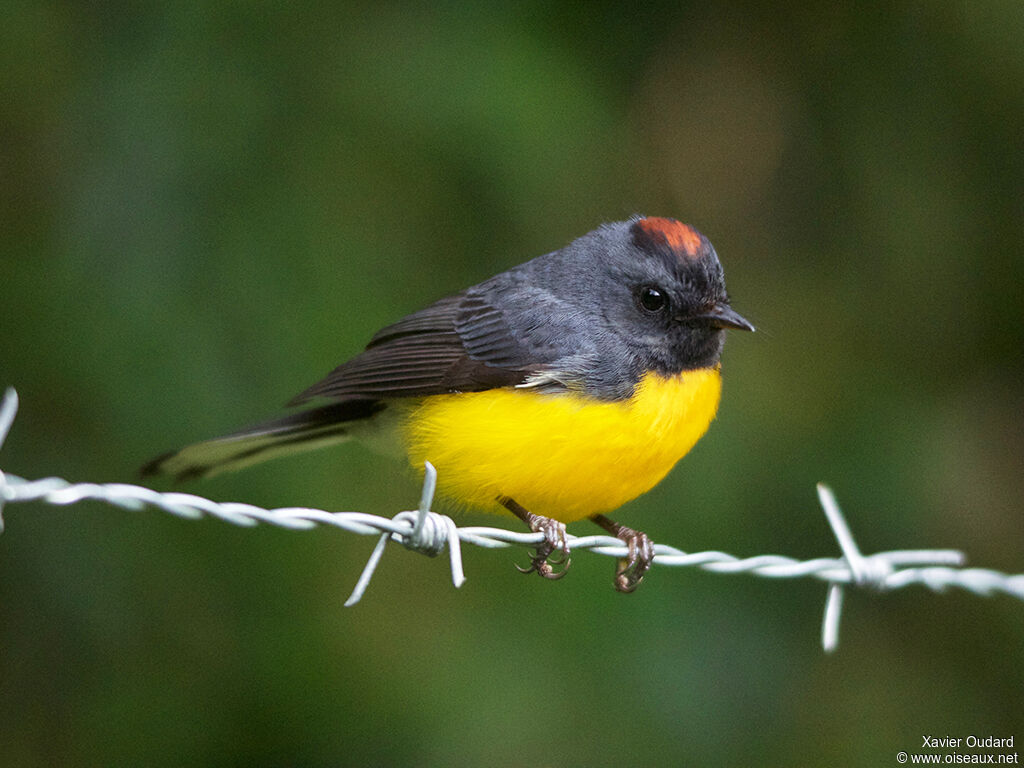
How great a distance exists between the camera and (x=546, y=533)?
3180mm

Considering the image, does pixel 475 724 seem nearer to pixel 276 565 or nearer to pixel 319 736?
pixel 319 736

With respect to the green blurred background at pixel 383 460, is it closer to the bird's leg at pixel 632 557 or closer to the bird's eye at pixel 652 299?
the bird's leg at pixel 632 557

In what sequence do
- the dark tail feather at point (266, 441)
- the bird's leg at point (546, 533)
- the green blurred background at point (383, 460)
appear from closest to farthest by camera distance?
1. the bird's leg at point (546, 533)
2. the dark tail feather at point (266, 441)
3. the green blurred background at point (383, 460)

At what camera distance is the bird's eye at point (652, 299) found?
12.1 feet

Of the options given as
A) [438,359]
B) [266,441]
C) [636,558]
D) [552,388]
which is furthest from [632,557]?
[266,441]

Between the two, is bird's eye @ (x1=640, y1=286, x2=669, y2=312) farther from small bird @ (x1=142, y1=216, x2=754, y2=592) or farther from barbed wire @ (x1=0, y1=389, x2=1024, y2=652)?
barbed wire @ (x1=0, y1=389, x2=1024, y2=652)

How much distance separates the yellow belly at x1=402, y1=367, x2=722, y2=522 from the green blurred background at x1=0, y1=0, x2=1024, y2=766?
96 centimetres

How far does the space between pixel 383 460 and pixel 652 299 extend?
4.96 ft

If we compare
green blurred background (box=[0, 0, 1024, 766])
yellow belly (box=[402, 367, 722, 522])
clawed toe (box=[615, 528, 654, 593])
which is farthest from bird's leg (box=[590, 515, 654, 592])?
green blurred background (box=[0, 0, 1024, 766])

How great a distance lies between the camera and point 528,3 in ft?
15.3

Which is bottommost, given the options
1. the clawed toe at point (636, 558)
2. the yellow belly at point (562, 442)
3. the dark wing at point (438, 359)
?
the clawed toe at point (636, 558)

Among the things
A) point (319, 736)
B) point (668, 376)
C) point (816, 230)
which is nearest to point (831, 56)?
point (816, 230)

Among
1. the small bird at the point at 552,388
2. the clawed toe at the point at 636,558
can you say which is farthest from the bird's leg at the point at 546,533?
the clawed toe at the point at 636,558

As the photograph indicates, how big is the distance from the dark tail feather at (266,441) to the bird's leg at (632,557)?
0.99 m
